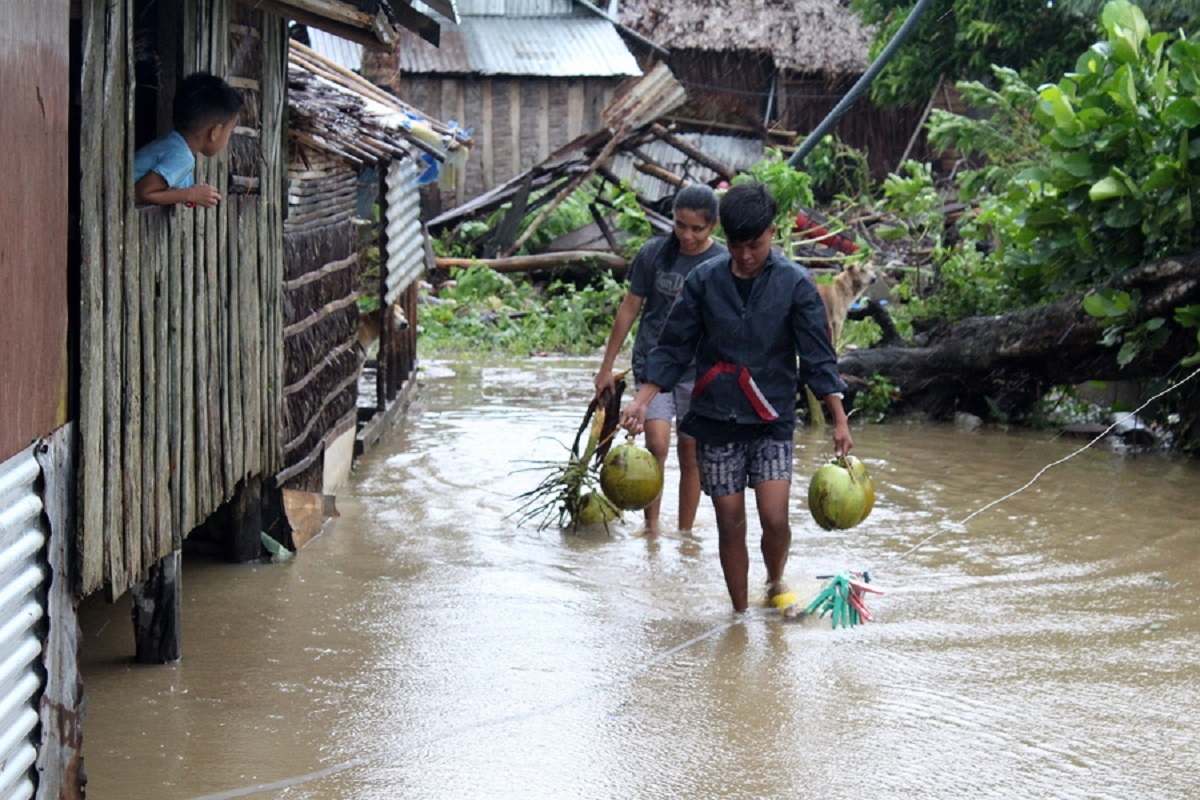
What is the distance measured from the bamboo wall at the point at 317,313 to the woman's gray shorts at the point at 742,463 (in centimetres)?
221

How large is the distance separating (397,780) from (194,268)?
2.12 m

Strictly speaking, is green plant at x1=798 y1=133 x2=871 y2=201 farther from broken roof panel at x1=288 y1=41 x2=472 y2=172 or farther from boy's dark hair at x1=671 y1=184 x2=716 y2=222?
boy's dark hair at x1=671 y1=184 x2=716 y2=222

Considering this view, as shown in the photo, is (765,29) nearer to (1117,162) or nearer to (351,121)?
(1117,162)

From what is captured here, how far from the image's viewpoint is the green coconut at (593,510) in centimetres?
765

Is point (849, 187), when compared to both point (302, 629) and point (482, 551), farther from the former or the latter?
point (302, 629)

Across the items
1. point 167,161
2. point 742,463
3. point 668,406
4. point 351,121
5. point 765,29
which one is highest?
point 765,29

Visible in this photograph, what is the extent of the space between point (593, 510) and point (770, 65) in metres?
17.3

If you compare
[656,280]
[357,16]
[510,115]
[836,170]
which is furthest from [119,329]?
[836,170]

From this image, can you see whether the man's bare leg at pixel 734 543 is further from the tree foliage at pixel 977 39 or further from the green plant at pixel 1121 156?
the tree foliage at pixel 977 39

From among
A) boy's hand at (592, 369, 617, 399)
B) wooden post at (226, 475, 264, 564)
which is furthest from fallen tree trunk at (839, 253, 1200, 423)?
wooden post at (226, 475, 264, 564)

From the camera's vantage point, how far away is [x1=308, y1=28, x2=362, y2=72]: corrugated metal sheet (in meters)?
16.5

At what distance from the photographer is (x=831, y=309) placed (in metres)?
11.8

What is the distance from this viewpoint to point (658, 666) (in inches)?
211

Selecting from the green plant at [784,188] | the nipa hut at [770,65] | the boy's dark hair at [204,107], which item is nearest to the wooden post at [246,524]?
the boy's dark hair at [204,107]
